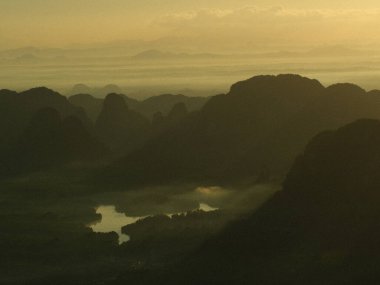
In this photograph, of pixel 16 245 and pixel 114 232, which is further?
pixel 114 232

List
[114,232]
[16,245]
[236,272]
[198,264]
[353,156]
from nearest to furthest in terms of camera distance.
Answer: [236,272]
[198,264]
[353,156]
[16,245]
[114,232]

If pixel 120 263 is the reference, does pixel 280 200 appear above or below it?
above

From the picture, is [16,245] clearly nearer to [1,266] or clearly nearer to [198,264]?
[1,266]

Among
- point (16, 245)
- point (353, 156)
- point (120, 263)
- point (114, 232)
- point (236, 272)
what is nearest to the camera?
point (236, 272)

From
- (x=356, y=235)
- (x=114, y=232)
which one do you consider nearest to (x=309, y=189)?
(x=356, y=235)

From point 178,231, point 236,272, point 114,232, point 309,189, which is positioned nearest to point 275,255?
point 236,272

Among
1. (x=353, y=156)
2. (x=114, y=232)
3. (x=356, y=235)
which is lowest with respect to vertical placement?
(x=114, y=232)
